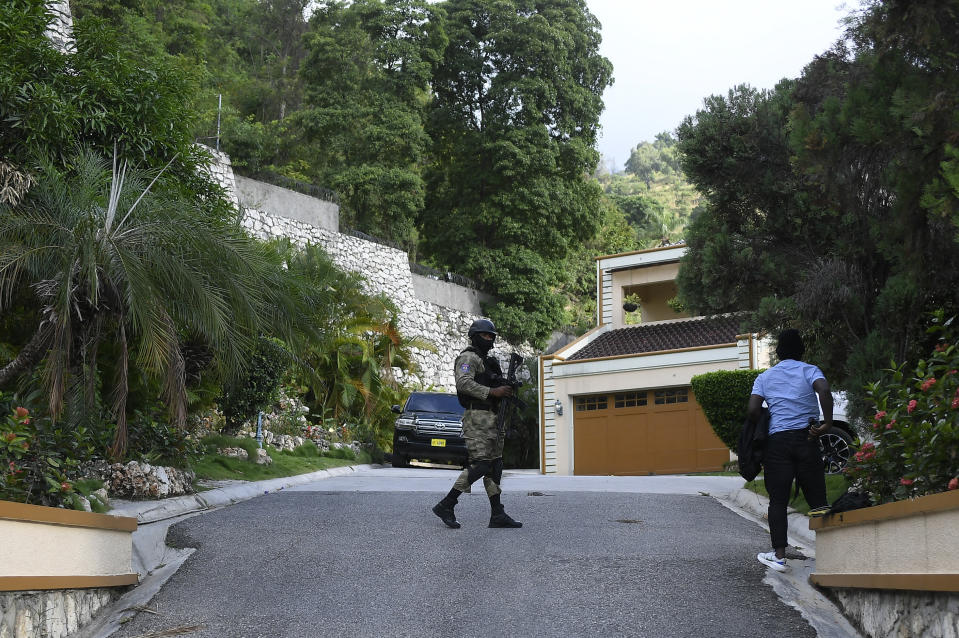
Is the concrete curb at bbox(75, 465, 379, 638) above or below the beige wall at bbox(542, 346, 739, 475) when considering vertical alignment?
below

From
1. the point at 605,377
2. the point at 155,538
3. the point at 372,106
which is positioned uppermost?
the point at 372,106

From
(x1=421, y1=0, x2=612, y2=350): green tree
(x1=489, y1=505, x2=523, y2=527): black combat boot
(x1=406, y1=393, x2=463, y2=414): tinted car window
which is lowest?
(x1=489, y1=505, x2=523, y2=527): black combat boot

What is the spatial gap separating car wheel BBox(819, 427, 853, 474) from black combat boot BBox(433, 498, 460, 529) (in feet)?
23.3

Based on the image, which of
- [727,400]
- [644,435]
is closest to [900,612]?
[727,400]

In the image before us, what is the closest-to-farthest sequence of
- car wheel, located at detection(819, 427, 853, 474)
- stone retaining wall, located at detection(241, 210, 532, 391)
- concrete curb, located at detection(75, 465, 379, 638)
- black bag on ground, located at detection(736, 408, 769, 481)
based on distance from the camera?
concrete curb, located at detection(75, 465, 379, 638) → black bag on ground, located at detection(736, 408, 769, 481) → car wheel, located at detection(819, 427, 853, 474) → stone retaining wall, located at detection(241, 210, 532, 391)

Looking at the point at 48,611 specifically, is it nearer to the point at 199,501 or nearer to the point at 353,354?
the point at 199,501

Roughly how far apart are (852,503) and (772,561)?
133cm

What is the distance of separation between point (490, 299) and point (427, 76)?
30.0 ft

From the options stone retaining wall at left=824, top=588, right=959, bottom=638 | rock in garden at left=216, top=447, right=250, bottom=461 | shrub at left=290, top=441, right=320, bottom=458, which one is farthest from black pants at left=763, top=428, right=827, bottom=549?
shrub at left=290, top=441, right=320, bottom=458

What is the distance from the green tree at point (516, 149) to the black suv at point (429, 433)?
48.0ft

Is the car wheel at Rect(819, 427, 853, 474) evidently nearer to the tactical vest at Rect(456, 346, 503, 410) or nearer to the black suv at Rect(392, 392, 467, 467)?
the tactical vest at Rect(456, 346, 503, 410)

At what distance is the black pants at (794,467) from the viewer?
7230 mm

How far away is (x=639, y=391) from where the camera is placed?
27.7 metres

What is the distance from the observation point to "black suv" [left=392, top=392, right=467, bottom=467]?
73.0 ft
